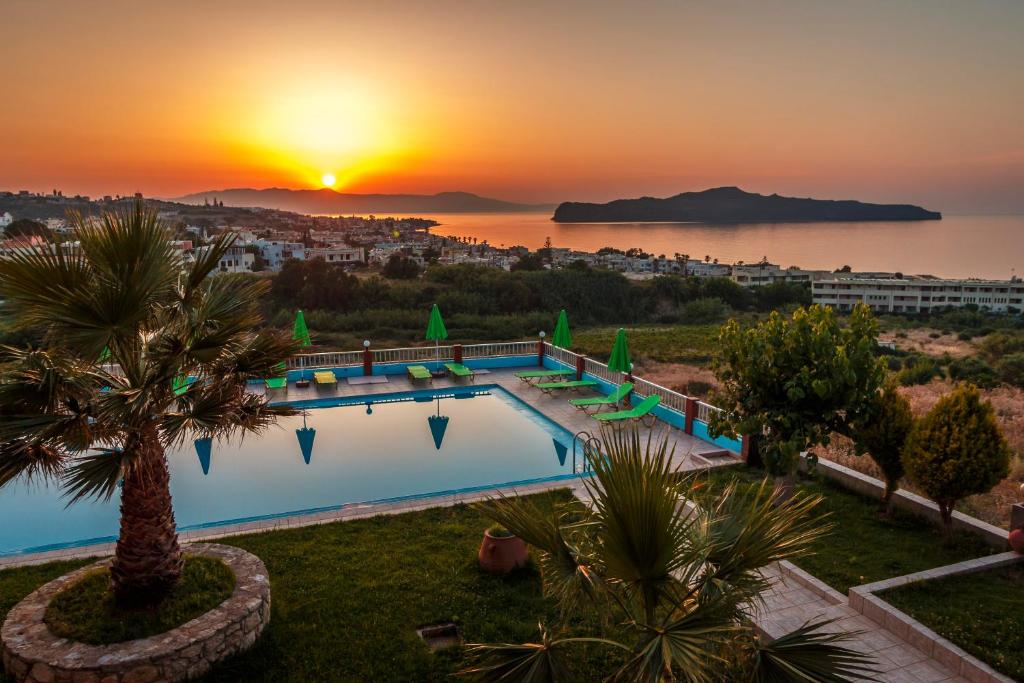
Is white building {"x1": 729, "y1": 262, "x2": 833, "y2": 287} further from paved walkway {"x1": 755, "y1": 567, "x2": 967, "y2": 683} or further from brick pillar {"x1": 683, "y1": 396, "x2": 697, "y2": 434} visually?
paved walkway {"x1": 755, "y1": 567, "x2": 967, "y2": 683}

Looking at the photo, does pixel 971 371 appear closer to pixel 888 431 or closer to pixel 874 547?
pixel 888 431

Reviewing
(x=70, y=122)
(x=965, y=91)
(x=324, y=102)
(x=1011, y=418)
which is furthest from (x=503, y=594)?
(x=965, y=91)

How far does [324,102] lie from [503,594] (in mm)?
17867

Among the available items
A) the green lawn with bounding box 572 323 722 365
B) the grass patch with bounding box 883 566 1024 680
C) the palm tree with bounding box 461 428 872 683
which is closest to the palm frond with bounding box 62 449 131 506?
the palm tree with bounding box 461 428 872 683

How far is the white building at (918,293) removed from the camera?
2375 inches

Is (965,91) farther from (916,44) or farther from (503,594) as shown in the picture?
(503,594)

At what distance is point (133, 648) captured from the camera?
4.14 metres

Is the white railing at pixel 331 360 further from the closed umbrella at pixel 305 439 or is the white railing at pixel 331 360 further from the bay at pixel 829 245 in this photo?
the bay at pixel 829 245

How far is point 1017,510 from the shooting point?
19.5 ft

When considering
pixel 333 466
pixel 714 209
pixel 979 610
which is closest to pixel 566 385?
pixel 333 466

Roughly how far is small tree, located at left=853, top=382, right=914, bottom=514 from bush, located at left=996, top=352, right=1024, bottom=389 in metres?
15.7

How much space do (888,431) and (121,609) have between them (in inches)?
287

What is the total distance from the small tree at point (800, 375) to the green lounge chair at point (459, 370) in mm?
8290

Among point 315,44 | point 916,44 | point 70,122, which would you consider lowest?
point 70,122
